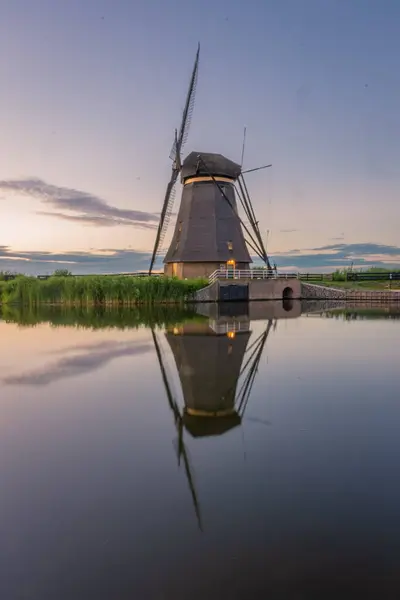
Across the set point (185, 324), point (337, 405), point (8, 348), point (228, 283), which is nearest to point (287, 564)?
point (337, 405)

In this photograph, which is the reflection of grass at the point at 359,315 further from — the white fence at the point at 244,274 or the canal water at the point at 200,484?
the canal water at the point at 200,484

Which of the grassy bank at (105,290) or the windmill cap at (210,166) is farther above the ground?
the windmill cap at (210,166)

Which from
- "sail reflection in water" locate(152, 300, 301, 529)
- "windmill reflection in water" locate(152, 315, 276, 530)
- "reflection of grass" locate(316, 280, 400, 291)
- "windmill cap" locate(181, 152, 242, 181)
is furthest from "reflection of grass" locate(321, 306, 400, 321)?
"reflection of grass" locate(316, 280, 400, 291)

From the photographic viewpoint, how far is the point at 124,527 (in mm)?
3096

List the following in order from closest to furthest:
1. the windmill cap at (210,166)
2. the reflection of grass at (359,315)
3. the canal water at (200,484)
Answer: the canal water at (200,484), the reflection of grass at (359,315), the windmill cap at (210,166)

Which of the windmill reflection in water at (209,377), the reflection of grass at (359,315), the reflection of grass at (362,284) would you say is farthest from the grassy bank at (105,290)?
the reflection of grass at (362,284)

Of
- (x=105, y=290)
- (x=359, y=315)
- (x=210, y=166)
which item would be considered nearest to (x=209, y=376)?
(x=359, y=315)

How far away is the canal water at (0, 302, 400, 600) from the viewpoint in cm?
257

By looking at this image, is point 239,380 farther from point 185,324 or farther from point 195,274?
point 195,274

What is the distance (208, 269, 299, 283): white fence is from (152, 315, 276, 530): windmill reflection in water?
13.8 m

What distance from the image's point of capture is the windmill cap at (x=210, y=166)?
97.5ft

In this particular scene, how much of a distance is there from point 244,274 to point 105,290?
30.8ft

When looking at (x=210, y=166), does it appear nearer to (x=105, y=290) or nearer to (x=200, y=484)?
(x=105, y=290)

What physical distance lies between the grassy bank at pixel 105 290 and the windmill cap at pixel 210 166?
7.69m
